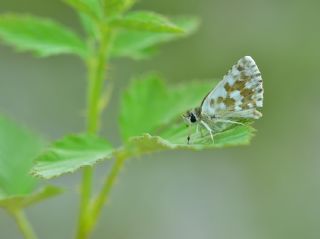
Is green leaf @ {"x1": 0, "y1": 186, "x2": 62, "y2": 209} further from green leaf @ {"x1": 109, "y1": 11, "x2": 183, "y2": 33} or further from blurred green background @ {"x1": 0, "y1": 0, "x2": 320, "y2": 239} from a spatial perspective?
blurred green background @ {"x1": 0, "y1": 0, "x2": 320, "y2": 239}

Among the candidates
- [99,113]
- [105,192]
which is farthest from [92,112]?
[105,192]

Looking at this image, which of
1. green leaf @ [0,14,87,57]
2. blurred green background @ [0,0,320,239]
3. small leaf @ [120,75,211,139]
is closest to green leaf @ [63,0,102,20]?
green leaf @ [0,14,87,57]

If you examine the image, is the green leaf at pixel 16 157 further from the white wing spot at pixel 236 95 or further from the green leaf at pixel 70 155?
the white wing spot at pixel 236 95

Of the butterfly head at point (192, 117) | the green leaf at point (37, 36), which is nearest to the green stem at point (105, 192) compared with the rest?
the butterfly head at point (192, 117)

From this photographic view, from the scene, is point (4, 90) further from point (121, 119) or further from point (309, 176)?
point (121, 119)

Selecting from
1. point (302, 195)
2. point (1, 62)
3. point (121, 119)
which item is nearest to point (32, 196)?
point (121, 119)

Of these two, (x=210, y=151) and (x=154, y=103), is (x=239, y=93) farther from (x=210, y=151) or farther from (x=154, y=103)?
(x=210, y=151)

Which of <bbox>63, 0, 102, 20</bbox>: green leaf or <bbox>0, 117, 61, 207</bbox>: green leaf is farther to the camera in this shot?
<bbox>0, 117, 61, 207</bbox>: green leaf
